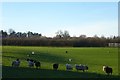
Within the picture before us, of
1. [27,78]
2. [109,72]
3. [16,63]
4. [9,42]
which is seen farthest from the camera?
[9,42]

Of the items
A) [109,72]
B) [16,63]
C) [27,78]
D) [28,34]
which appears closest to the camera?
[27,78]

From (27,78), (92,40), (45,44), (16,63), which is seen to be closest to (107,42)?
(92,40)

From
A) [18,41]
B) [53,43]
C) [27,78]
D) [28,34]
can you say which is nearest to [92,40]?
[53,43]

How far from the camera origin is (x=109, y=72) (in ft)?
88.3

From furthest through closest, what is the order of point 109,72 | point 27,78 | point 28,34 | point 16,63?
1. point 28,34
2. point 16,63
3. point 109,72
4. point 27,78

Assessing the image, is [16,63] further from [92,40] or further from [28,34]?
[28,34]

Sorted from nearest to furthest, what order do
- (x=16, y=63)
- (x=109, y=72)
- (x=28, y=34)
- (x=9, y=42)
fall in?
1. (x=109, y=72)
2. (x=16, y=63)
3. (x=9, y=42)
4. (x=28, y=34)

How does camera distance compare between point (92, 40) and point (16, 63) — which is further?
point (92, 40)

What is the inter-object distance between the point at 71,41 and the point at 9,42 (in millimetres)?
18787

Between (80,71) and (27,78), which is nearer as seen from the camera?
(27,78)

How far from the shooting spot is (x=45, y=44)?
10719 centimetres

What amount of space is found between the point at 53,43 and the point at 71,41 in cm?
554

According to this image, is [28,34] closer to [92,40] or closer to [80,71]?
[92,40]

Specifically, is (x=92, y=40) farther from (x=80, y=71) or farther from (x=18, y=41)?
(x=80, y=71)
